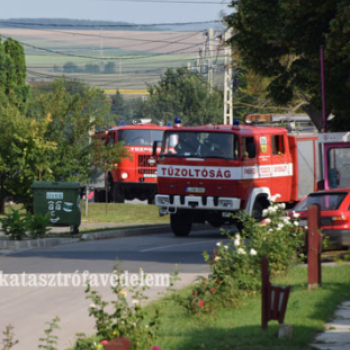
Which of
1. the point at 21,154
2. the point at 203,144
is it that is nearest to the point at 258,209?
the point at 203,144

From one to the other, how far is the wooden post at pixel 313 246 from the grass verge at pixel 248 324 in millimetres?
173

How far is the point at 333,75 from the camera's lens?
76.9ft

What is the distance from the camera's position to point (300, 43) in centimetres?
2456

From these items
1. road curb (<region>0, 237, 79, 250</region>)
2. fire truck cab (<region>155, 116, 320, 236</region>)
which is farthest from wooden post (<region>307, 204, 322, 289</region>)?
fire truck cab (<region>155, 116, 320, 236</region>)

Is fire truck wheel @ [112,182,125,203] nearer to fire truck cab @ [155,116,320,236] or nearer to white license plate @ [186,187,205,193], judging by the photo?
fire truck cab @ [155,116,320,236]

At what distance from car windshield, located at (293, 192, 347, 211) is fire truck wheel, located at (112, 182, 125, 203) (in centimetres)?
2097

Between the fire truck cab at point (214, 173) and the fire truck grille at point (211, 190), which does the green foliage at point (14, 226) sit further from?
the fire truck grille at point (211, 190)

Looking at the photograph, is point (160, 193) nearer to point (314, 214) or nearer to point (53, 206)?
point (53, 206)

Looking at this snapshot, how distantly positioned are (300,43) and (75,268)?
897 centimetres

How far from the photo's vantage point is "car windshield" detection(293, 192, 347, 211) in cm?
1980

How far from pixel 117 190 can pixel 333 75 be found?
18438 mm

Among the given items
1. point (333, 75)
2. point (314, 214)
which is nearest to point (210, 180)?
point (333, 75)

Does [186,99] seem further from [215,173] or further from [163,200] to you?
[215,173]

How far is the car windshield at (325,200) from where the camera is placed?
1980 cm
